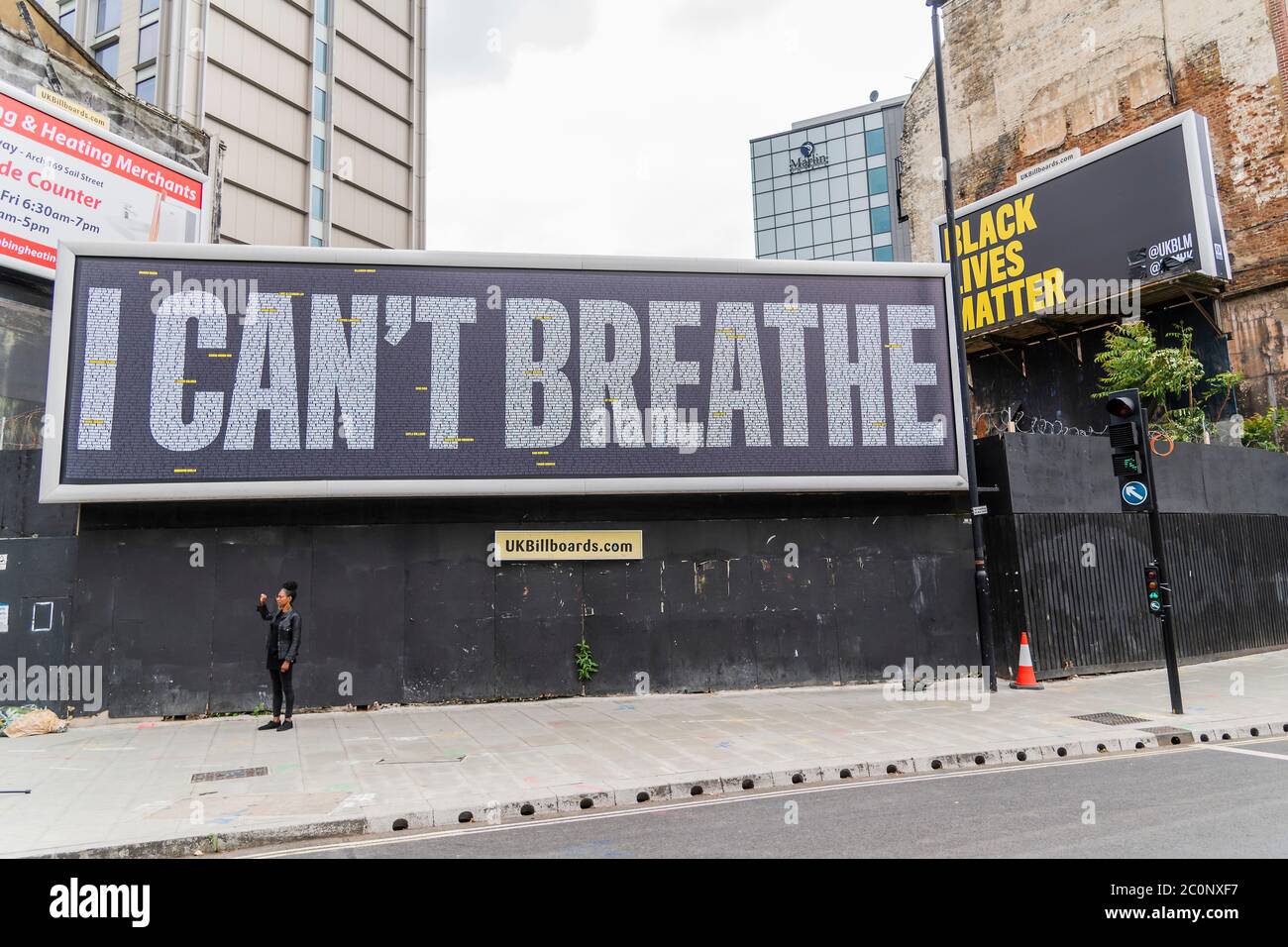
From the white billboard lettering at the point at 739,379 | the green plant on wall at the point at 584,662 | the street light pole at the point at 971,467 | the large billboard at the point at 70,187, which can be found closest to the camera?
the green plant on wall at the point at 584,662

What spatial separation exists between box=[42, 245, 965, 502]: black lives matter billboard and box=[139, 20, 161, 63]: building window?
109 ft

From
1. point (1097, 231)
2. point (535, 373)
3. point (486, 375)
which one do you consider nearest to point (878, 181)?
point (1097, 231)

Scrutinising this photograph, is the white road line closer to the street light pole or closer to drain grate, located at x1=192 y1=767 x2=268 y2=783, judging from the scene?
→ the street light pole

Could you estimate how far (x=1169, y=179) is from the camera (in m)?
22.8

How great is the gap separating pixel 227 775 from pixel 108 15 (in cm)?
4639

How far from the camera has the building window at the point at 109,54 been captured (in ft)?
134

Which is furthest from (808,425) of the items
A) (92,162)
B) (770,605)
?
(92,162)

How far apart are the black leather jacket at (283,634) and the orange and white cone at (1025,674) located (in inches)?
444

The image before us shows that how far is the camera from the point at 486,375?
14102 mm

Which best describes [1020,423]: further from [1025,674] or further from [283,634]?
[283,634]

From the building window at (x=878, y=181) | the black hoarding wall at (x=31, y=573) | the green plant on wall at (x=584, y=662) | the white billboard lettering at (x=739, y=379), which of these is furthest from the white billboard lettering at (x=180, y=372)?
the building window at (x=878, y=181)

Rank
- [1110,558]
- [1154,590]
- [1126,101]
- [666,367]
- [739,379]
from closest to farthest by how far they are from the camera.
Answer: [1154,590] < [666,367] < [739,379] < [1110,558] < [1126,101]

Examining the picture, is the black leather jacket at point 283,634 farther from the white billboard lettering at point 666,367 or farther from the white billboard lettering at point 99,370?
the white billboard lettering at point 666,367
